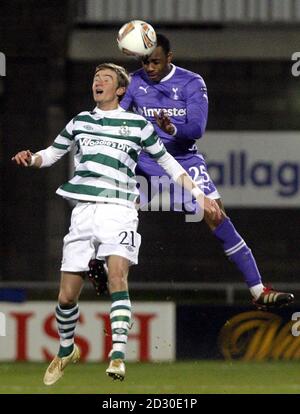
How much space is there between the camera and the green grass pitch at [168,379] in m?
11.8

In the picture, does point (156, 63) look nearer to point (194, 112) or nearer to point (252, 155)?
point (194, 112)

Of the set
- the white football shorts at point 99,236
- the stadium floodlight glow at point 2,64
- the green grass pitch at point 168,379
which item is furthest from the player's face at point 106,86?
the stadium floodlight glow at point 2,64

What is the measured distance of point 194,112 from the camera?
37.8 feet

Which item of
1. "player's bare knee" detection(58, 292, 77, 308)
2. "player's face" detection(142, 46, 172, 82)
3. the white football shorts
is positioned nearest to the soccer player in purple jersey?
"player's face" detection(142, 46, 172, 82)

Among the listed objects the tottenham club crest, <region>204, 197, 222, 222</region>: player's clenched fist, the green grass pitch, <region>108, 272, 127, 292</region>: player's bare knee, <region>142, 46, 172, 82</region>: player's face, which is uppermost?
<region>142, 46, 172, 82</region>: player's face

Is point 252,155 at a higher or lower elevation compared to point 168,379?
higher

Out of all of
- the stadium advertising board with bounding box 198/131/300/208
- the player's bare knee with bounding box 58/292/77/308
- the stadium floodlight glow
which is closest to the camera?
the player's bare knee with bounding box 58/292/77/308

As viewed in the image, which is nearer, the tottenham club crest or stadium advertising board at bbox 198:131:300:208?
the tottenham club crest

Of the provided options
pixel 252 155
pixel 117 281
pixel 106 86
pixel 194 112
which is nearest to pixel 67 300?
pixel 117 281

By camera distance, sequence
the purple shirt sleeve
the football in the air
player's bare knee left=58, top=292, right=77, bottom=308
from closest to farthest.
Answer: player's bare knee left=58, top=292, right=77, bottom=308 < the football in the air < the purple shirt sleeve

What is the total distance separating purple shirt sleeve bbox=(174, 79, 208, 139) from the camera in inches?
450

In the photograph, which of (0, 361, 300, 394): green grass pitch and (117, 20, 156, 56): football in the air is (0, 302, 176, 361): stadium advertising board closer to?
(0, 361, 300, 394): green grass pitch

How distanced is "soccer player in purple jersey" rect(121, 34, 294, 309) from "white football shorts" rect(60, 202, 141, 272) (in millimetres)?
999

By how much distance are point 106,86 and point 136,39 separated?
0.77 metres
